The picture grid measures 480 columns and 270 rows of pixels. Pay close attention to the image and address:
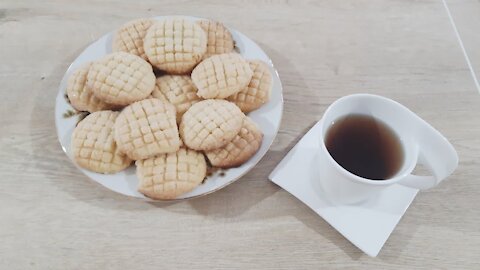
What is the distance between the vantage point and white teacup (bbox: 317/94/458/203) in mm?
706

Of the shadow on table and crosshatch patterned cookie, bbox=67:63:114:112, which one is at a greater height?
crosshatch patterned cookie, bbox=67:63:114:112

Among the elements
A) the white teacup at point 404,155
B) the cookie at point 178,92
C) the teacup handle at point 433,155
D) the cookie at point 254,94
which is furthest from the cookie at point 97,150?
the teacup handle at point 433,155

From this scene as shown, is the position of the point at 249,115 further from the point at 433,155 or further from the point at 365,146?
the point at 433,155

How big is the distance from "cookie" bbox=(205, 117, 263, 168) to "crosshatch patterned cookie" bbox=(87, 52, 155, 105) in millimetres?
199

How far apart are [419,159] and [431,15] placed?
0.68 meters

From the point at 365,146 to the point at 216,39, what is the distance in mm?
441

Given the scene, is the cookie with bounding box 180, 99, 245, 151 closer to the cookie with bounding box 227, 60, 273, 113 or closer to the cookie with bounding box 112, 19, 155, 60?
the cookie with bounding box 227, 60, 273, 113

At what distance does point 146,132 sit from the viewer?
82cm

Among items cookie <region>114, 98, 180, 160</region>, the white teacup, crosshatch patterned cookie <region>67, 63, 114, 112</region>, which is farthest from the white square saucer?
crosshatch patterned cookie <region>67, 63, 114, 112</region>

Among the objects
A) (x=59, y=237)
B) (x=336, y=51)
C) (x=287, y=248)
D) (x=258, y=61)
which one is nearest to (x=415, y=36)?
(x=336, y=51)

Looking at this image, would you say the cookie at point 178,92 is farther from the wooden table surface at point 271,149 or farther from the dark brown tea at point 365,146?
the dark brown tea at point 365,146

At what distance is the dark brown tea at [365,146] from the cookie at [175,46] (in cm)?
36

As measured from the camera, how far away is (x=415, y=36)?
119 centimetres

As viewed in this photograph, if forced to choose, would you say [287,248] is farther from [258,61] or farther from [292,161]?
[258,61]
